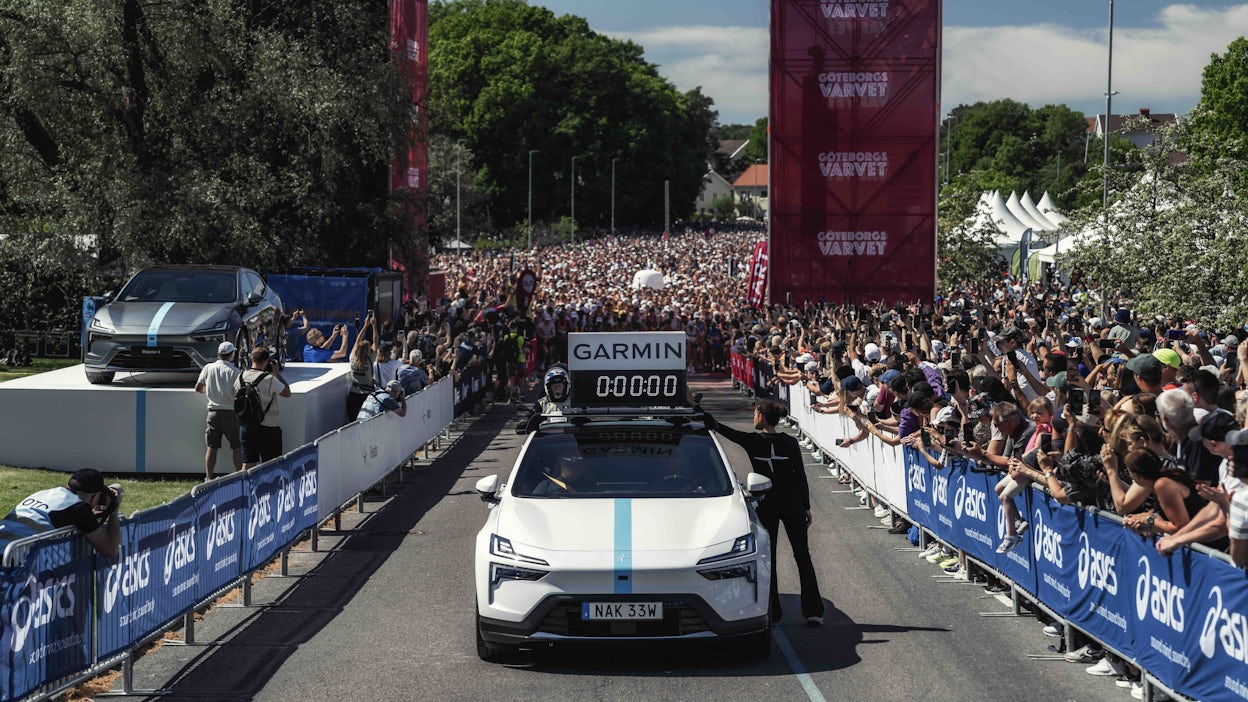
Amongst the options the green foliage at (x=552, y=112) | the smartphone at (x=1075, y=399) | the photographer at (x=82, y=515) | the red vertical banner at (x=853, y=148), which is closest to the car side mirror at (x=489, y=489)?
the photographer at (x=82, y=515)

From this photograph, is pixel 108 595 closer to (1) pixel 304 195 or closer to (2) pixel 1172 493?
(2) pixel 1172 493

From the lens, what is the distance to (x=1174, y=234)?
2736 centimetres

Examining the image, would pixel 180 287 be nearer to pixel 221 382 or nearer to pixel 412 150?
pixel 221 382

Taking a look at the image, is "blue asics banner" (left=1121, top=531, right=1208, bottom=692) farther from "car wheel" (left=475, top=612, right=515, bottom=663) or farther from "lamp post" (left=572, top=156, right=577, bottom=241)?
"lamp post" (left=572, top=156, right=577, bottom=241)

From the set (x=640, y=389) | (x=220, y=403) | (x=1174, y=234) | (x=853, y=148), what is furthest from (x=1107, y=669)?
(x=853, y=148)

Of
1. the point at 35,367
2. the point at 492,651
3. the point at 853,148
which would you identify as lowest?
the point at 35,367

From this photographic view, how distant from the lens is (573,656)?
1041 cm

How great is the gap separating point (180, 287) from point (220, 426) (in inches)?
148

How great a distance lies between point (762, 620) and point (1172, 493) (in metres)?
2.81

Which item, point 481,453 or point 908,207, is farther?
point 908,207

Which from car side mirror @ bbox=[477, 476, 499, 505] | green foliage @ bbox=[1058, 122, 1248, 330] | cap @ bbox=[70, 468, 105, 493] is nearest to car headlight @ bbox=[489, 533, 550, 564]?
car side mirror @ bbox=[477, 476, 499, 505]

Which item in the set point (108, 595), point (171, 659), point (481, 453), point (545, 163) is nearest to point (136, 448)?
point (481, 453)

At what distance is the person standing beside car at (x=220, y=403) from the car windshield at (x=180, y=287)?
9.83 feet

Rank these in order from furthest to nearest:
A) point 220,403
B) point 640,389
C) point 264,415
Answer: point 220,403, point 264,415, point 640,389
